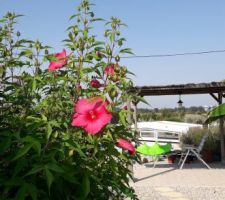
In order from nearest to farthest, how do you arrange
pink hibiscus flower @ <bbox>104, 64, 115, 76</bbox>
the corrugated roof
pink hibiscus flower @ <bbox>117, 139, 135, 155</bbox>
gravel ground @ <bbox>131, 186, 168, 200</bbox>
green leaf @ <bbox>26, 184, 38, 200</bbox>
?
green leaf @ <bbox>26, 184, 38, 200</bbox> < pink hibiscus flower @ <bbox>117, 139, 135, 155</bbox> < pink hibiscus flower @ <bbox>104, 64, 115, 76</bbox> < gravel ground @ <bbox>131, 186, 168, 200</bbox> < the corrugated roof

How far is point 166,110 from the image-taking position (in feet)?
122

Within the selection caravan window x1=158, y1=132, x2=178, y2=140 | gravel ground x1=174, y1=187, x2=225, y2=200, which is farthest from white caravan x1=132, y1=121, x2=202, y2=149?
gravel ground x1=174, y1=187, x2=225, y2=200

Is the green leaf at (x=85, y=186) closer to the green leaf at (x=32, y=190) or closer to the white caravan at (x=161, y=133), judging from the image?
the green leaf at (x=32, y=190)

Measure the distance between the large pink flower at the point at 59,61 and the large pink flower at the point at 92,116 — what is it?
0.35 m

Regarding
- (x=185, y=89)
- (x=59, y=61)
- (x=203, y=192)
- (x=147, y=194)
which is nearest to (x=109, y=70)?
(x=59, y=61)

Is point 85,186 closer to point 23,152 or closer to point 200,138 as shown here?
point 23,152

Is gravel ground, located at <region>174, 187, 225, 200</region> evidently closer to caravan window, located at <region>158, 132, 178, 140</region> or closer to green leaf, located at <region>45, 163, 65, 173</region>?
green leaf, located at <region>45, 163, 65, 173</region>

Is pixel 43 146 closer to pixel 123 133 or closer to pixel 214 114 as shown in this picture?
pixel 123 133

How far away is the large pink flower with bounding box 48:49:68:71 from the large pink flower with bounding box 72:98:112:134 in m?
0.35

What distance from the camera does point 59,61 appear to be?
1962 mm

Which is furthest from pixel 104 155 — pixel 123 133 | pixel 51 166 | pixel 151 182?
pixel 151 182

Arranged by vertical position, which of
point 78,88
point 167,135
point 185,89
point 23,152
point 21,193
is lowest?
point 167,135

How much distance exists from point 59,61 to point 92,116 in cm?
45

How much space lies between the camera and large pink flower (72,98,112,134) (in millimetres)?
1610
